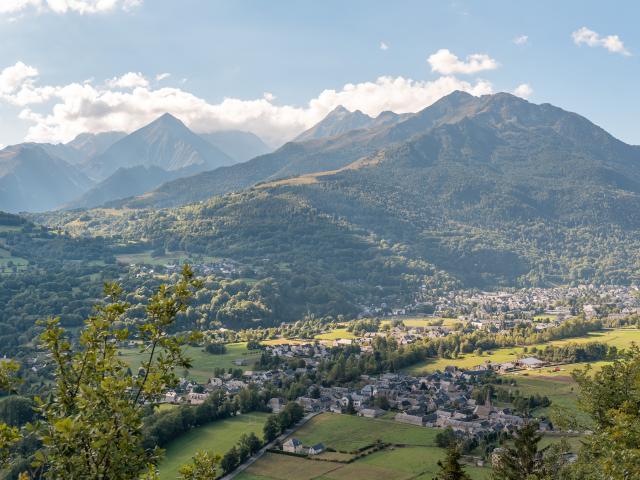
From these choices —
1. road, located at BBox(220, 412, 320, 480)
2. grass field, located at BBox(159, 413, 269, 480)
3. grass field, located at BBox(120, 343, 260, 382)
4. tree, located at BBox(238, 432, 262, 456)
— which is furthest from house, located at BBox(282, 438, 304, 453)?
grass field, located at BBox(120, 343, 260, 382)

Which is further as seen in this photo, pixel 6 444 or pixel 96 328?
pixel 96 328

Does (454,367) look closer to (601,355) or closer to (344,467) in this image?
(601,355)

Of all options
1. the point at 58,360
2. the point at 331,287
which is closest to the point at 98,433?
the point at 58,360

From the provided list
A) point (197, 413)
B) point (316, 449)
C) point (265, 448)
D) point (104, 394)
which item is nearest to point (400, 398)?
point (316, 449)

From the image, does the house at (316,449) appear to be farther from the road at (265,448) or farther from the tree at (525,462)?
the tree at (525,462)

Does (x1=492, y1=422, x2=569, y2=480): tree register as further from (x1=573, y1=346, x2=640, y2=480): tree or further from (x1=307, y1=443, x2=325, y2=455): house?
(x1=307, y1=443, x2=325, y2=455): house

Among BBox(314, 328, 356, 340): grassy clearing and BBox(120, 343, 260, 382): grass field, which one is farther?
BBox(314, 328, 356, 340): grassy clearing
